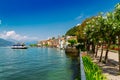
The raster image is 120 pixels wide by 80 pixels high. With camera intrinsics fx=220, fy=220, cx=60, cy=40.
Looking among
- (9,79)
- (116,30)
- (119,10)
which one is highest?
(119,10)

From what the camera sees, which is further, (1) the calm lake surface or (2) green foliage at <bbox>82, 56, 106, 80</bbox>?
(1) the calm lake surface

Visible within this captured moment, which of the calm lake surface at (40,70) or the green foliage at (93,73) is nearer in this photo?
the green foliage at (93,73)

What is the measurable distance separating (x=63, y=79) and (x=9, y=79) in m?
8.25

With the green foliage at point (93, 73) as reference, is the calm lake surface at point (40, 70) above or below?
below

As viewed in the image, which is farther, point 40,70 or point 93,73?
point 40,70

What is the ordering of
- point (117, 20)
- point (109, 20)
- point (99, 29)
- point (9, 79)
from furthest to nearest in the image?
point (99, 29), point (9, 79), point (109, 20), point (117, 20)

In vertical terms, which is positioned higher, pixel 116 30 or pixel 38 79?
pixel 116 30

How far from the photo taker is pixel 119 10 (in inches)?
953

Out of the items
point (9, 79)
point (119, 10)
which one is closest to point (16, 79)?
point (9, 79)

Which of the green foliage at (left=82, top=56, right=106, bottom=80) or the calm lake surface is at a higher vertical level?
the green foliage at (left=82, top=56, right=106, bottom=80)

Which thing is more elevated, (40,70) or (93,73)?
(93,73)

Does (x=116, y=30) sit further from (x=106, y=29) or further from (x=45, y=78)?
(x=45, y=78)

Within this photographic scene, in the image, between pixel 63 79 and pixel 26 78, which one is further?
pixel 26 78

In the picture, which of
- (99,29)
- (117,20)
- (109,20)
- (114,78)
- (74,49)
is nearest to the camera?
(114,78)
